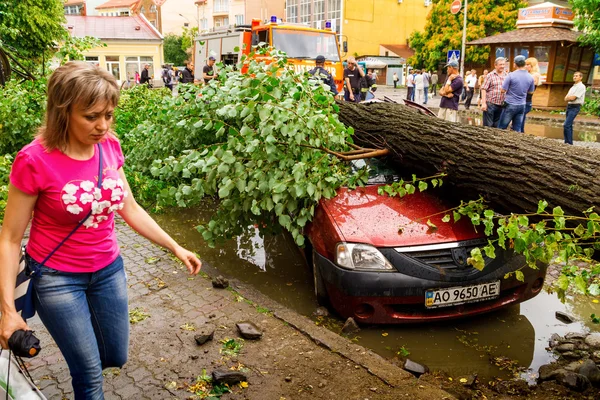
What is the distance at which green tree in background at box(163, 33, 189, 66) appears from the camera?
2650 inches

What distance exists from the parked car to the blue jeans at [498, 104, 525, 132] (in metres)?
7.65

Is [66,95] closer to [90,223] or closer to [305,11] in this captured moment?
[90,223]

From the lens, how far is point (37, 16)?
66.5 feet

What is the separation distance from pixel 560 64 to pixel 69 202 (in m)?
26.0

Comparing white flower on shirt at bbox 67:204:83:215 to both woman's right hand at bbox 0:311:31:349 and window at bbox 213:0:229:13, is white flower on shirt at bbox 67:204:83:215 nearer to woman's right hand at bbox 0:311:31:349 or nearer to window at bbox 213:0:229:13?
woman's right hand at bbox 0:311:31:349

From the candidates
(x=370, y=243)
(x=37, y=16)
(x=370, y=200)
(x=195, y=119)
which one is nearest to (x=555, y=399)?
(x=370, y=243)

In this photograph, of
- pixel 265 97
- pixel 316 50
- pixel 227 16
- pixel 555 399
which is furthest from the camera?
pixel 227 16

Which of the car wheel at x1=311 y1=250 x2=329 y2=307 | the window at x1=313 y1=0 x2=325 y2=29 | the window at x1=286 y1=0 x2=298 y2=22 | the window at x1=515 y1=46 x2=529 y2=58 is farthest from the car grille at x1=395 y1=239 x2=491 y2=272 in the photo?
the window at x1=286 y1=0 x2=298 y2=22

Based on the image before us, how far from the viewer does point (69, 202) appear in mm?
2174

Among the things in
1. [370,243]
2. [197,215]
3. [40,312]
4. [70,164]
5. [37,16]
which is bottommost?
[197,215]

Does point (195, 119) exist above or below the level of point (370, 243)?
above

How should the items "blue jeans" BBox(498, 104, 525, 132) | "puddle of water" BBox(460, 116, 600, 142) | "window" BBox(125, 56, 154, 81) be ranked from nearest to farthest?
1. "blue jeans" BBox(498, 104, 525, 132)
2. "puddle of water" BBox(460, 116, 600, 142)
3. "window" BBox(125, 56, 154, 81)

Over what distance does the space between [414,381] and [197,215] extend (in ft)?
16.8

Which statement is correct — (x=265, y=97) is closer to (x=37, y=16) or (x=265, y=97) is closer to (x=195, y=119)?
(x=195, y=119)
